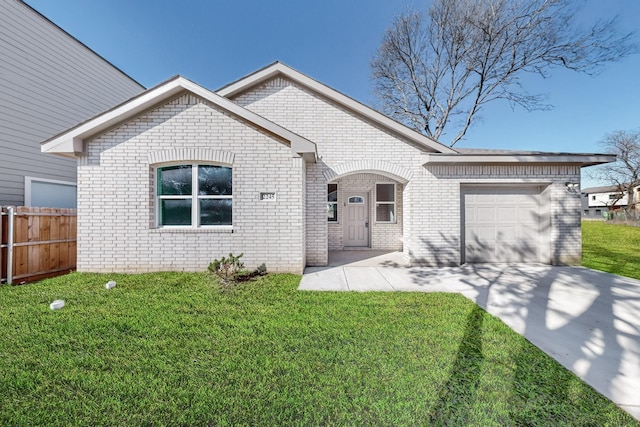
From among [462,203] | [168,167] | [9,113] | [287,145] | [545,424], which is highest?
[9,113]

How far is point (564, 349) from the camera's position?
2980 mm

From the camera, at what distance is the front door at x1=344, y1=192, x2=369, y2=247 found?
1050cm

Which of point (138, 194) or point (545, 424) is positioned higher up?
point (138, 194)

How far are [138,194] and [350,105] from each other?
6.28 metres

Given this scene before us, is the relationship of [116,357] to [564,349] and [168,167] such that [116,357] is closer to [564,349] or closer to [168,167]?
[168,167]

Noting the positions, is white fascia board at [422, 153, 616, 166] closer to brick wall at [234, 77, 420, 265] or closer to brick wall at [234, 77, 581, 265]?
brick wall at [234, 77, 581, 265]

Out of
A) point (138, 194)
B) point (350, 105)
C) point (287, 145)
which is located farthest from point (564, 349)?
point (138, 194)

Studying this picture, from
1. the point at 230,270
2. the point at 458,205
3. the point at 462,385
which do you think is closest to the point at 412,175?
the point at 458,205

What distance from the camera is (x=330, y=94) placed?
7.32m

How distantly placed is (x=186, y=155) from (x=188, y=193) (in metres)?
0.97

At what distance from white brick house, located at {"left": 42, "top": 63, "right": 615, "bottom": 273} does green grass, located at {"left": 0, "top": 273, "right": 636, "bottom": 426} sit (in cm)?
209

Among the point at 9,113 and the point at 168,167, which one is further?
the point at 9,113

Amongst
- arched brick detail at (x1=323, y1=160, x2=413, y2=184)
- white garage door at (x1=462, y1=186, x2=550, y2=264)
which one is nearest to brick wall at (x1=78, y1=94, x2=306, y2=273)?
arched brick detail at (x1=323, y1=160, x2=413, y2=184)

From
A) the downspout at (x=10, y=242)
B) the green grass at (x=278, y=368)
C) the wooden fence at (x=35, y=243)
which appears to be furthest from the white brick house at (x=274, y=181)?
the green grass at (x=278, y=368)
